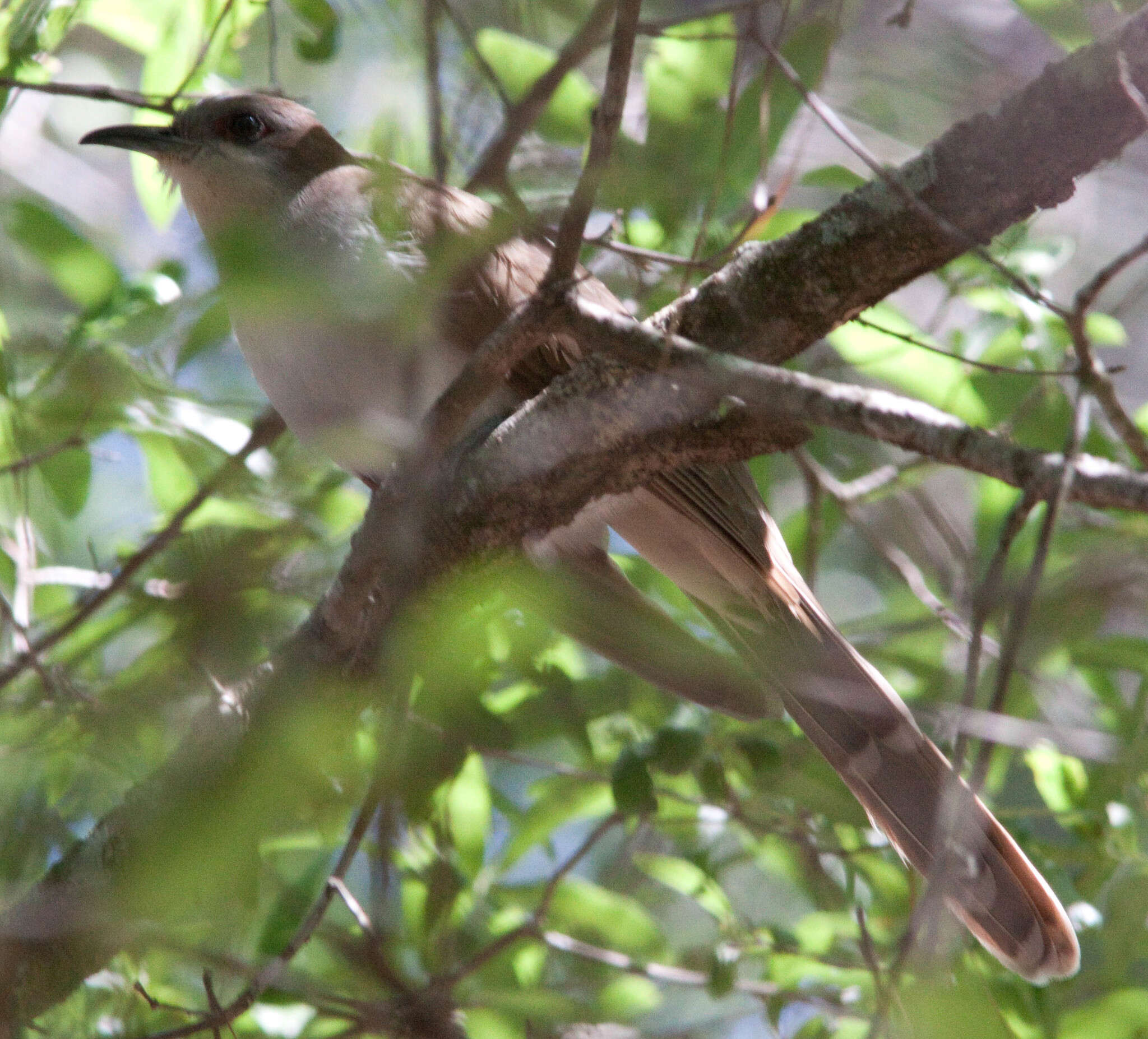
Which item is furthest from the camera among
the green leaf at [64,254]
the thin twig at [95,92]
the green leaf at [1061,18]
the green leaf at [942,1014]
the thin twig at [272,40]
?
the thin twig at [272,40]

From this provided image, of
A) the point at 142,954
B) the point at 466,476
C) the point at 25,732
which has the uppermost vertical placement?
the point at 466,476

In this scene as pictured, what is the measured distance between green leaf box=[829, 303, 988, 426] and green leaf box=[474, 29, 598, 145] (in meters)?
0.92

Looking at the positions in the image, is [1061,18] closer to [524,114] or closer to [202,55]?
[524,114]

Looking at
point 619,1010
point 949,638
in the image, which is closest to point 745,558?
point 949,638

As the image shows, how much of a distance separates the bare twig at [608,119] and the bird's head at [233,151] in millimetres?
1733

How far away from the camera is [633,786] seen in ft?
8.80

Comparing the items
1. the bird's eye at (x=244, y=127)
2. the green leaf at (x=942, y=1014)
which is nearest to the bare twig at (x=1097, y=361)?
the green leaf at (x=942, y=1014)

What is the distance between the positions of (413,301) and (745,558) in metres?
1.58

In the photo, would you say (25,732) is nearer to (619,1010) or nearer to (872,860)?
(619,1010)

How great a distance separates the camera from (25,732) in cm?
186

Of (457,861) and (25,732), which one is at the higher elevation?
(457,861)

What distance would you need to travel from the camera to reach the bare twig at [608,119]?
1.59 metres

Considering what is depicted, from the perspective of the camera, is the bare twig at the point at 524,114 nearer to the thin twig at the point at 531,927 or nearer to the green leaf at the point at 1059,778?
the thin twig at the point at 531,927

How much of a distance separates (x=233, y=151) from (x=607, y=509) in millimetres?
1545
